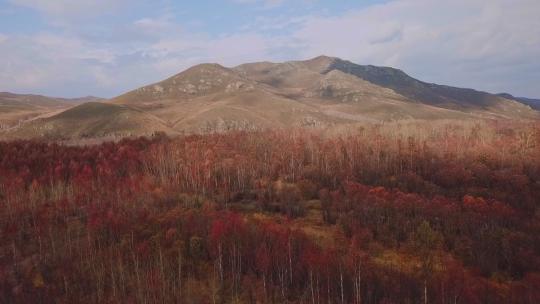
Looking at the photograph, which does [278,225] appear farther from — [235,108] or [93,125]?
[235,108]

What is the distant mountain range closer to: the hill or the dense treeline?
the hill

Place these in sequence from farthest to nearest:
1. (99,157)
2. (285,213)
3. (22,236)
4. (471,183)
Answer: (99,157) → (471,183) → (285,213) → (22,236)

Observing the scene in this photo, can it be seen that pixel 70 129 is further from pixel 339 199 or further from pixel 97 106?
pixel 339 199

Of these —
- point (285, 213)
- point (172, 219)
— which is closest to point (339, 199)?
point (285, 213)

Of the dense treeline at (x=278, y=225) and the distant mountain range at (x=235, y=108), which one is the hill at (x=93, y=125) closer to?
the distant mountain range at (x=235, y=108)

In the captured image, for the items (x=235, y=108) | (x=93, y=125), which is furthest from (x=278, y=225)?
(x=235, y=108)
